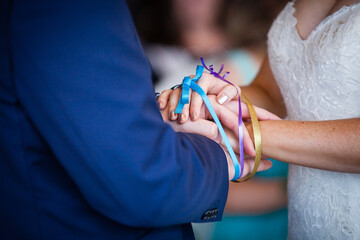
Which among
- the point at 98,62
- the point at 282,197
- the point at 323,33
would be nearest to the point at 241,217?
the point at 282,197

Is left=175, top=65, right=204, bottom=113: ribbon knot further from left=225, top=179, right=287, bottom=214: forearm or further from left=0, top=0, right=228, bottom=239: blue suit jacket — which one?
left=225, top=179, right=287, bottom=214: forearm

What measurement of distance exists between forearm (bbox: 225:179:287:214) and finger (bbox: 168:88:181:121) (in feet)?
2.59

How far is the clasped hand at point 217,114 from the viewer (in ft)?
2.76

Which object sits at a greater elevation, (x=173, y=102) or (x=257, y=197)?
(x=173, y=102)

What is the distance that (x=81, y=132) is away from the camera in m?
0.52

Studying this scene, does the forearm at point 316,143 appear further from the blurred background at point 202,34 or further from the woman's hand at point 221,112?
the blurred background at point 202,34

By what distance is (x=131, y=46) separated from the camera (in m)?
0.56

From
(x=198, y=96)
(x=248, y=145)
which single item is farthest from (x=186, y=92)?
(x=248, y=145)

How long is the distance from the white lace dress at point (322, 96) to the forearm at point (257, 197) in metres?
0.40

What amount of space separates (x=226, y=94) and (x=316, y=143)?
0.27 metres

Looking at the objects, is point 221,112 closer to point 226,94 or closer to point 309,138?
point 226,94

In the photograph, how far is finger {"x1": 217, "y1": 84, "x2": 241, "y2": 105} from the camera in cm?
88

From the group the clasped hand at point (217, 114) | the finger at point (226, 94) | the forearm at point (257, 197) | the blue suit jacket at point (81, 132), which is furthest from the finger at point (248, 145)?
the forearm at point (257, 197)

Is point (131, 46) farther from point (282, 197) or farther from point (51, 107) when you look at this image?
point (282, 197)
